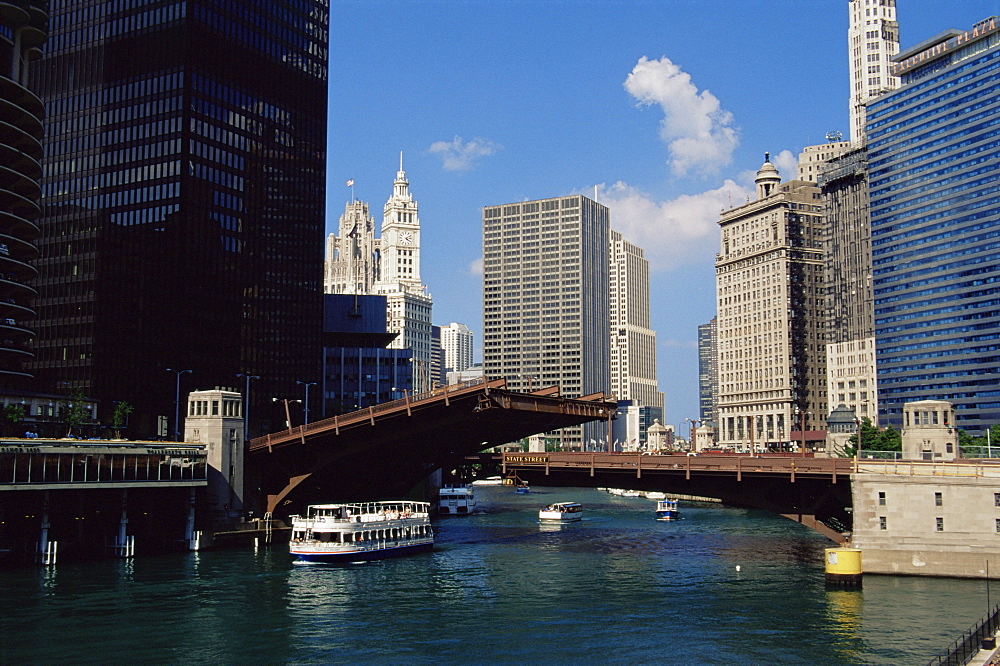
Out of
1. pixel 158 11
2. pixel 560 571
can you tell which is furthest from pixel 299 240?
pixel 560 571

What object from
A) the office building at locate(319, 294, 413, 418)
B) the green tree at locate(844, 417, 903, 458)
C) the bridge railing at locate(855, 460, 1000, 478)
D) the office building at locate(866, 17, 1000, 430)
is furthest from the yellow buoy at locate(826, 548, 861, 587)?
the office building at locate(866, 17, 1000, 430)

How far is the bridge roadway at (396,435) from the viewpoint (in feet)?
271

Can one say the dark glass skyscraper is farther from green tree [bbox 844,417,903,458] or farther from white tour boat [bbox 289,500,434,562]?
green tree [bbox 844,417,903,458]

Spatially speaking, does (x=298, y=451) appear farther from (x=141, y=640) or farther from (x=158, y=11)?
(x=158, y=11)

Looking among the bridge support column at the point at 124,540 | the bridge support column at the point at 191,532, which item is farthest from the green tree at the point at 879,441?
the bridge support column at the point at 124,540

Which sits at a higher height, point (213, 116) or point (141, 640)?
point (213, 116)

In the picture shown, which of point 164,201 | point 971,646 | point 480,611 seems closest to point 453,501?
point 164,201

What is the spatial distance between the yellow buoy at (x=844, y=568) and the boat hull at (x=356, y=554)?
3518cm

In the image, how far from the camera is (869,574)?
67.1 meters

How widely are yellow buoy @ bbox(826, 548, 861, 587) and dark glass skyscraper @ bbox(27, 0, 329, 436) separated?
9175cm

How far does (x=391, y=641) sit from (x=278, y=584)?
19455 mm

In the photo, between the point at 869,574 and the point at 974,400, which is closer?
the point at 869,574

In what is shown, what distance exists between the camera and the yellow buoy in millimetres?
62562

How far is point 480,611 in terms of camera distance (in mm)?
56219
